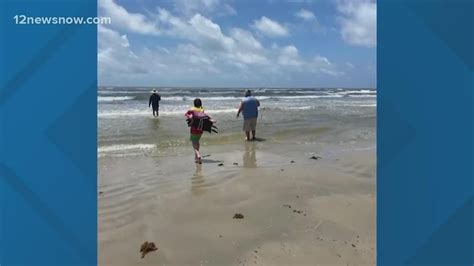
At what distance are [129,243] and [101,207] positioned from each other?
1299mm

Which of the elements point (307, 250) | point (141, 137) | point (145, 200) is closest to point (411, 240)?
point (307, 250)

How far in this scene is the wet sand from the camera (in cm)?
382

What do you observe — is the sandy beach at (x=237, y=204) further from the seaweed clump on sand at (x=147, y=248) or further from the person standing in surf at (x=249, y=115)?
the person standing in surf at (x=249, y=115)

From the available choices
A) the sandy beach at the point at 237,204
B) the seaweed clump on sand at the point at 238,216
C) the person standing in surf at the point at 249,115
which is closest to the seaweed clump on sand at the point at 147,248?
the sandy beach at the point at 237,204

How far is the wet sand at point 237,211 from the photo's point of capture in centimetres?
382

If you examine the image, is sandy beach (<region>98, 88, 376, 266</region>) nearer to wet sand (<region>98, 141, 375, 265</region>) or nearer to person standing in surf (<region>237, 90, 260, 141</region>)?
wet sand (<region>98, 141, 375, 265</region>)

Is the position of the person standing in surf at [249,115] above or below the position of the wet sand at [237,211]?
above

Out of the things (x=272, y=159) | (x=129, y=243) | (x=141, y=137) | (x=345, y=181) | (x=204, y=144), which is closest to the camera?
(x=129, y=243)

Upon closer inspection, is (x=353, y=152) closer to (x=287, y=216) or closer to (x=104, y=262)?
(x=287, y=216)

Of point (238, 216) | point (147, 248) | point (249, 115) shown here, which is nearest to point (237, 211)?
point (238, 216)

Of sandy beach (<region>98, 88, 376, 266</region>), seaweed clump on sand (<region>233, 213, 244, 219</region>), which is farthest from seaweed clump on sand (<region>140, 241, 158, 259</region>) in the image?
seaweed clump on sand (<region>233, 213, 244, 219</region>)

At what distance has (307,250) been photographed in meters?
3.87

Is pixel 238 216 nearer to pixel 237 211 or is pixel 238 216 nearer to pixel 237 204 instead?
pixel 237 211

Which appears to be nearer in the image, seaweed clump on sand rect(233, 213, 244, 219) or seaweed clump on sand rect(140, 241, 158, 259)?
seaweed clump on sand rect(140, 241, 158, 259)
